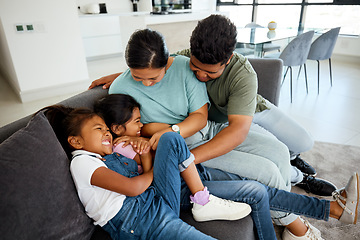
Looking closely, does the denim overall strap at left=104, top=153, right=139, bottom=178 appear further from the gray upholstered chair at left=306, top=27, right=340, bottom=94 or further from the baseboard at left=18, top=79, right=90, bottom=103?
the gray upholstered chair at left=306, top=27, right=340, bottom=94

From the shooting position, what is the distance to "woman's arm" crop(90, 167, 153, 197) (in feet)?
3.19

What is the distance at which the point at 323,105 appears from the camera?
124 inches

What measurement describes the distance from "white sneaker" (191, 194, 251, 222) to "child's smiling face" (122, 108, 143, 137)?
466mm

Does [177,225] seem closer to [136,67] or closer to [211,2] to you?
[136,67]

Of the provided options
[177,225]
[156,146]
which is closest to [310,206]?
[177,225]

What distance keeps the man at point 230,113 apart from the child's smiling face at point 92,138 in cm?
42

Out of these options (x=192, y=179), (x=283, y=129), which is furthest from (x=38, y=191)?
(x=283, y=129)

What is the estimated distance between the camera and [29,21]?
130 inches

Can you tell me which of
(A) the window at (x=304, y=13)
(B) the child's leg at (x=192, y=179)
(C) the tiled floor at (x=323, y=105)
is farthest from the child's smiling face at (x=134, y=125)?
(A) the window at (x=304, y=13)

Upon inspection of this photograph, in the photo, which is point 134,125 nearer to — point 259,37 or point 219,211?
point 219,211

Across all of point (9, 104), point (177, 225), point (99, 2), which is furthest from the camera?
point (99, 2)

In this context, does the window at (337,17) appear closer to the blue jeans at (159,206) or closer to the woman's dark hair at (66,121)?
the blue jeans at (159,206)

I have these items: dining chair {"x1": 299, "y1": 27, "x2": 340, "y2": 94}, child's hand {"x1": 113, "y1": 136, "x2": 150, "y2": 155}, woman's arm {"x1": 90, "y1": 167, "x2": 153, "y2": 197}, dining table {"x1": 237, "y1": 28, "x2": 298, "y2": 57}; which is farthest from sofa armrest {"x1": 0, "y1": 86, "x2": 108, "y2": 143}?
dining chair {"x1": 299, "y1": 27, "x2": 340, "y2": 94}

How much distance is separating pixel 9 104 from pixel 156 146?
10.3 feet
